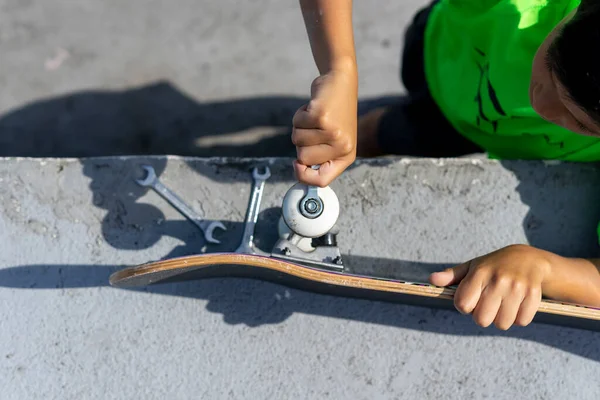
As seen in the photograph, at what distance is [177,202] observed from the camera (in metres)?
0.87

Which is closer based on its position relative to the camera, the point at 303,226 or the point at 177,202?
the point at 303,226

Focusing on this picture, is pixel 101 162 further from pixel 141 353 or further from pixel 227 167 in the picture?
pixel 141 353

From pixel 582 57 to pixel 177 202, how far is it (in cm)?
64

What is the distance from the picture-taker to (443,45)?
0.92 m

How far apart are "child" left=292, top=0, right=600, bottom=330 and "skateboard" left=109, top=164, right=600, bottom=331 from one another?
4 cm

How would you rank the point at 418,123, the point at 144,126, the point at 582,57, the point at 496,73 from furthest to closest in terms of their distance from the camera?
the point at 144,126, the point at 418,123, the point at 496,73, the point at 582,57

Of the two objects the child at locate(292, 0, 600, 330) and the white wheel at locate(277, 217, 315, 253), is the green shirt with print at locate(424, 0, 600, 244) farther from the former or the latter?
the white wheel at locate(277, 217, 315, 253)

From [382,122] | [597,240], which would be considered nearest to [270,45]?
[382,122]

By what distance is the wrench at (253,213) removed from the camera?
0.84 m

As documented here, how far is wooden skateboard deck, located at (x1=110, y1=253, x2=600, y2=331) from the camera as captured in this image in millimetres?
692

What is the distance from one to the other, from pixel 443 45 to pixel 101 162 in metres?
0.66

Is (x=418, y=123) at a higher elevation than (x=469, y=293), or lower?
higher

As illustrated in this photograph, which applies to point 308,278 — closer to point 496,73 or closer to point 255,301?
point 255,301

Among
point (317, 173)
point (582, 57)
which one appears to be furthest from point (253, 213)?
point (582, 57)
